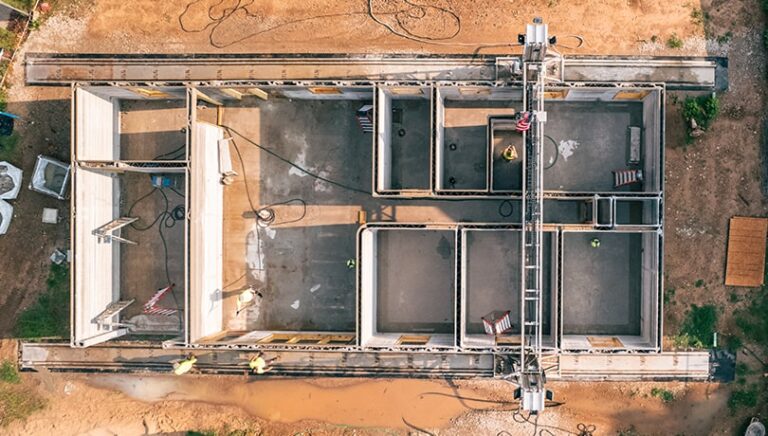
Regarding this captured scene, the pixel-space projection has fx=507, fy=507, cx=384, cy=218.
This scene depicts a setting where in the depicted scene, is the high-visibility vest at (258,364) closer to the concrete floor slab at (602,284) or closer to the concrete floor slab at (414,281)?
the concrete floor slab at (414,281)

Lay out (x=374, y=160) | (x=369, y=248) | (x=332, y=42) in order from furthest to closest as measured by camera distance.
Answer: (x=332, y=42) → (x=369, y=248) → (x=374, y=160)

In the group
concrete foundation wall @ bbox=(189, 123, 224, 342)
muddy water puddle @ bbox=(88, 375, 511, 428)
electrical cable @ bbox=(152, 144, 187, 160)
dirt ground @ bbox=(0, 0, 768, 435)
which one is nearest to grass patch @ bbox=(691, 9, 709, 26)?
dirt ground @ bbox=(0, 0, 768, 435)

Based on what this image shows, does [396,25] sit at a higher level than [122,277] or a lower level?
higher

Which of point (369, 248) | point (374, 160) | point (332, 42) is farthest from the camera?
point (332, 42)

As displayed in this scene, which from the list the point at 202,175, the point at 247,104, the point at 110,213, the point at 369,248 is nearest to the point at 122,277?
the point at 110,213

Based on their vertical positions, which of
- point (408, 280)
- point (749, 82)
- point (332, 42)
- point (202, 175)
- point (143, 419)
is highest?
point (332, 42)

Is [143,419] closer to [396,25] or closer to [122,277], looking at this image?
[122,277]
